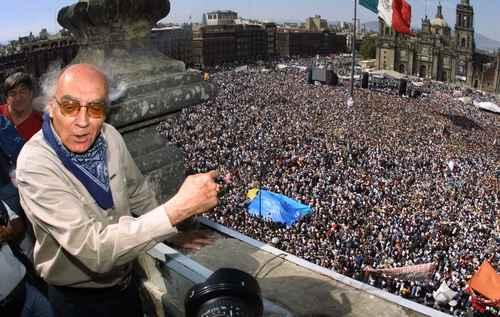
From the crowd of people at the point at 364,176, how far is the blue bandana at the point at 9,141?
3.79 feet

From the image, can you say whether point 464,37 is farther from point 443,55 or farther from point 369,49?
point 369,49

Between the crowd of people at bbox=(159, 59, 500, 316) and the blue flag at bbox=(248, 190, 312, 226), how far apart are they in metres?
0.24

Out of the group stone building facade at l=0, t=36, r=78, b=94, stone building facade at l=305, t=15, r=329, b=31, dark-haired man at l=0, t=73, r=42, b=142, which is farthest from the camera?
stone building facade at l=305, t=15, r=329, b=31

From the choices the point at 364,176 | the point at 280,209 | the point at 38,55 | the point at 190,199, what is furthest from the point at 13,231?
the point at 38,55

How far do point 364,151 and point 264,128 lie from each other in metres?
5.69

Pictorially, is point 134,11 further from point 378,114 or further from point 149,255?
point 378,114

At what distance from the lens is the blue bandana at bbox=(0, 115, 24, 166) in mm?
2533

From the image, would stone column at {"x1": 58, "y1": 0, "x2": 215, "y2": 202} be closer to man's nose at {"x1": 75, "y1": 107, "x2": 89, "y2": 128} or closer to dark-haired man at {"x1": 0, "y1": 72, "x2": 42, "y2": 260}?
dark-haired man at {"x1": 0, "y1": 72, "x2": 42, "y2": 260}

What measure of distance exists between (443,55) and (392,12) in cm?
4335

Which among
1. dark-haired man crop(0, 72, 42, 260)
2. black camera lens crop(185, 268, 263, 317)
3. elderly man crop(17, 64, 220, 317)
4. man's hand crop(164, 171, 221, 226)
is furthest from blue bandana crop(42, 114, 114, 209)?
dark-haired man crop(0, 72, 42, 260)

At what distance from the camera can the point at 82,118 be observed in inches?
65.2

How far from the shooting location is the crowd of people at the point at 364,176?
11203 millimetres

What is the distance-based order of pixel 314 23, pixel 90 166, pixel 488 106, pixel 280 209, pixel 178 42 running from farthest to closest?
1. pixel 314 23
2. pixel 178 42
3. pixel 488 106
4. pixel 280 209
5. pixel 90 166

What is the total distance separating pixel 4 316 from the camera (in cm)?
214
